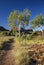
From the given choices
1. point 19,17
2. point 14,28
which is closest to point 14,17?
point 19,17

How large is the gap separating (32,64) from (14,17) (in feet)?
102

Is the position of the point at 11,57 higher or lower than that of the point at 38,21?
lower

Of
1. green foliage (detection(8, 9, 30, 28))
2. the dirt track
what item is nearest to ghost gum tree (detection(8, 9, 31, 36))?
green foliage (detection(8, 9, 30, 28))

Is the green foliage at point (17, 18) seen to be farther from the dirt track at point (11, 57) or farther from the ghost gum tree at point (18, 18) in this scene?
the dirt track at point (11, 57)

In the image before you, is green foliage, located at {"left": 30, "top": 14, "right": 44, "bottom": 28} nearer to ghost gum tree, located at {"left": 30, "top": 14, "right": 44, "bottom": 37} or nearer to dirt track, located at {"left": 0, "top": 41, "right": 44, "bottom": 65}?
ghost gum tree, located at {"left": 30, "top": 14, "right": 44, "bottom": 37}

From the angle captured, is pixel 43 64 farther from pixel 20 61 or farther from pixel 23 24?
pixel 23 24

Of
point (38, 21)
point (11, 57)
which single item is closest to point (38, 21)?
point (38, 21)

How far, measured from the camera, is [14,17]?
40.6 m

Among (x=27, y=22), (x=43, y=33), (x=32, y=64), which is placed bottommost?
(x=32, y=64)

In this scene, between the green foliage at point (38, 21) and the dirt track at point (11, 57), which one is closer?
the dirt track at point (11, 57)

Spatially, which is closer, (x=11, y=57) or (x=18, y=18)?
(x=11, y=57)

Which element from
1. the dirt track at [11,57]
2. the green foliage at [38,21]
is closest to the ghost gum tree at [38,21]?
the green foliage at [38,21]

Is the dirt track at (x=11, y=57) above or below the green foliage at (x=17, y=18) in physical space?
below

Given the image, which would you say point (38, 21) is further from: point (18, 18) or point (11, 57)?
point (11, 57)
